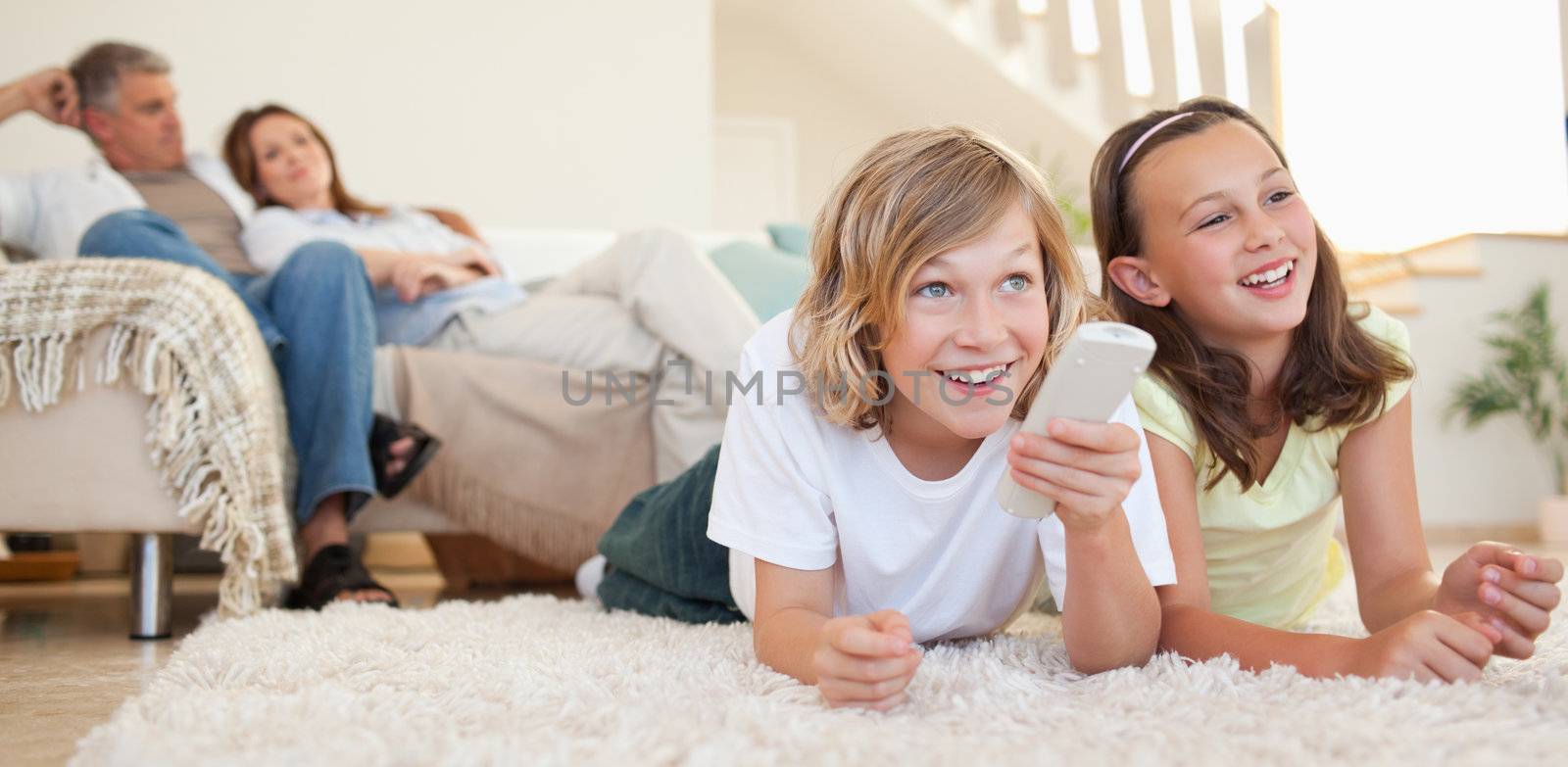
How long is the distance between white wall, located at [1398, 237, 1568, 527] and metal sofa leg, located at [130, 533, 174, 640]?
296 centimetres

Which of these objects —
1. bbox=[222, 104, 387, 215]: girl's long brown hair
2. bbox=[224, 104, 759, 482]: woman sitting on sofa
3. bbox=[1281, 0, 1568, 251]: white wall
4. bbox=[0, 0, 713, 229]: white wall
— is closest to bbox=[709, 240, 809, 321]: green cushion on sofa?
bbox=[224, 104, 759, 482]: woman sitting on sofa

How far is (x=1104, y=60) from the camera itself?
4.20 metres

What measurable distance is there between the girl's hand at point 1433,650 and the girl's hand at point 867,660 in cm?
30

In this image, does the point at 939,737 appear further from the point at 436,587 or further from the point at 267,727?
the point at 436,587

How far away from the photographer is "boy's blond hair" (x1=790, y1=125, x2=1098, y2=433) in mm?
854

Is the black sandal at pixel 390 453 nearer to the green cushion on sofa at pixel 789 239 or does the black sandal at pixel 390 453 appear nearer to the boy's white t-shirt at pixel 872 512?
the boy's white t-shirt at pixel 872 512

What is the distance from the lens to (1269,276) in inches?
40.9

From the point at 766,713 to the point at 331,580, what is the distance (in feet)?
3.11

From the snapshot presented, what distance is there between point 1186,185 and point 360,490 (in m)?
1.06

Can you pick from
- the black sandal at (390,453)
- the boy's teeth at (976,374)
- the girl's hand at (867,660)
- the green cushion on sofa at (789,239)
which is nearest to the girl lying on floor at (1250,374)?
the boy's teeth at (976,374)

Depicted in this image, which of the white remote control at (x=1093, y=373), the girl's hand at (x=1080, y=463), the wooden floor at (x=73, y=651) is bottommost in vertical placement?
the wooden floor at (x=73, y=651)

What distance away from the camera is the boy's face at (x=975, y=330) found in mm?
840

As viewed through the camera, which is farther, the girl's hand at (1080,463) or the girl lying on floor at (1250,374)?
the girl lying on floor at (1250,374)

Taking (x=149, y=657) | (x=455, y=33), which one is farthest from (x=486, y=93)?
(x=149, y=657)
